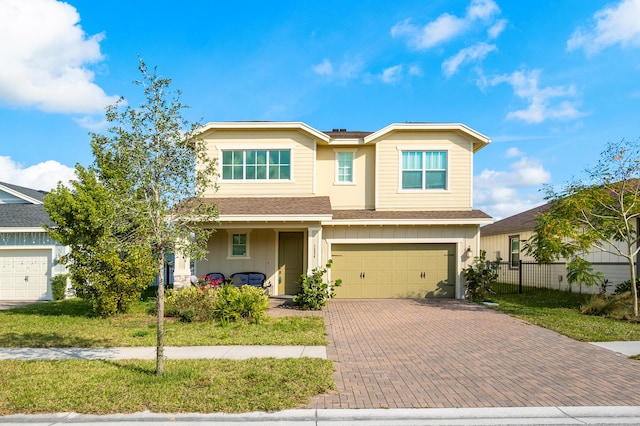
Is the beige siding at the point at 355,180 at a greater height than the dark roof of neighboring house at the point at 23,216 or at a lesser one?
greater

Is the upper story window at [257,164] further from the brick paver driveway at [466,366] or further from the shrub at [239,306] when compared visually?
the brick paver driveway at [466,366]

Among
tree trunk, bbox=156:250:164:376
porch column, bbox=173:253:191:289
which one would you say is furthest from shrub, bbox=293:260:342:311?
tree trunk, bbox=156:250:164:376

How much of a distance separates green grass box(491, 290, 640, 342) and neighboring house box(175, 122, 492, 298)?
8.91ft

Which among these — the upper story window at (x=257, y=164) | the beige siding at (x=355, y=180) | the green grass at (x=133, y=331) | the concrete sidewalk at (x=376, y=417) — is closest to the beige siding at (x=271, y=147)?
the upper story window at (x=257, y=164)

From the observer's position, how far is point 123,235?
7434 millimetres

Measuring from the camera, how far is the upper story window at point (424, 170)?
17.6 m

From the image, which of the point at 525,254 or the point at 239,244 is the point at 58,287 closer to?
the point at 239,244

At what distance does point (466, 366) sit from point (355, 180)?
11.2m

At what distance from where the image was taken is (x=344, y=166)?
18.1 m

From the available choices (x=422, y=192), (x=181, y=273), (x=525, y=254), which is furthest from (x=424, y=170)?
(x=181, y=273)

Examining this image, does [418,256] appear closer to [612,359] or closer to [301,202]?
[301,202]

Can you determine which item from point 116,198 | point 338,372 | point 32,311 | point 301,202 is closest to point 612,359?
point 338,372

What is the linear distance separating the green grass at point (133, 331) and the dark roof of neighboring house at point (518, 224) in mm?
14892

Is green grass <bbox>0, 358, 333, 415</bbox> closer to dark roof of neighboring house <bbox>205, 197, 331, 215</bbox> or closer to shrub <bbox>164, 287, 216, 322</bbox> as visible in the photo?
shrub <bbox>164, 287, 216, 322</bbox>
